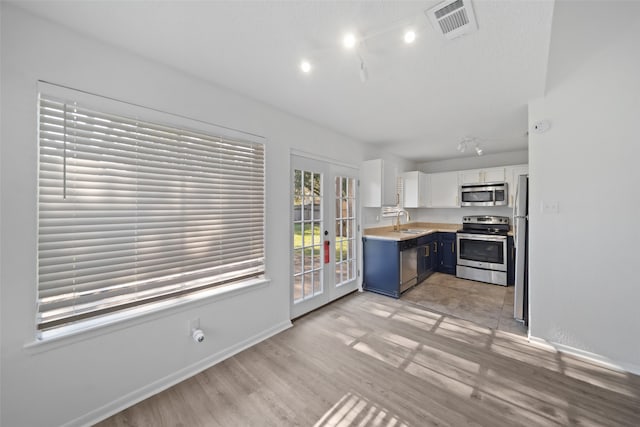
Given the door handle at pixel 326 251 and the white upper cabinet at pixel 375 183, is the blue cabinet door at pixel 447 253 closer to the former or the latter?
the white upper cabinet at pixel 375 183

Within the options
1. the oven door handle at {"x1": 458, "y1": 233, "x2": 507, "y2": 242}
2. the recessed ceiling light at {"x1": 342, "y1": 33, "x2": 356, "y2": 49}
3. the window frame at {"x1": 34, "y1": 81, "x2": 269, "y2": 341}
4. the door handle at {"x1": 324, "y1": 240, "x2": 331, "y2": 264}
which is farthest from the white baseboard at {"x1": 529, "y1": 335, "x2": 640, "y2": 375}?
the recessed ceiling light at {"x1": 342, "y1": 33, "x2": 356, "y2": 49}

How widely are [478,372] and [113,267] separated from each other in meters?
2.89

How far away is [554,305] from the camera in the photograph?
239 centimetres

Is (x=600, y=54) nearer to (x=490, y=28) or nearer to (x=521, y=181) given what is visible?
(x=521, y=181)

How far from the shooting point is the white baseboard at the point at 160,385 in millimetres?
1576

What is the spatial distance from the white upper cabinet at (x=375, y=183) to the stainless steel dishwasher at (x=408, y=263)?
0.75 m

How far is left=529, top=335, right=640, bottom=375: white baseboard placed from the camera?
208 cm

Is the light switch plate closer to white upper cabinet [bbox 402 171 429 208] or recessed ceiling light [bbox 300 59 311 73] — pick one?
recessed ceiling light [bbox 300 59 311 73]

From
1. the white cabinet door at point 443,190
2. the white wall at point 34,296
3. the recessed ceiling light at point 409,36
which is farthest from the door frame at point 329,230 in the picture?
the white cabinet door at point 443,190

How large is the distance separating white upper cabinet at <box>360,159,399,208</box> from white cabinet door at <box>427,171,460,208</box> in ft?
5.91

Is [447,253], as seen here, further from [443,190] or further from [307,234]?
[307,234]

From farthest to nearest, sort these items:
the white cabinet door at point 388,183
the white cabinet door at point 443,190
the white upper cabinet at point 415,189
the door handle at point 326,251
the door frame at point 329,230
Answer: the white upper cabinet at point 415,189 < the white cabinet door at point 443,190 < the white cabinet door at point 388,183 < the door handle at point 326,251 < the door frame at point 329,230

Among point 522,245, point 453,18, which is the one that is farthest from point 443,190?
point 453,18

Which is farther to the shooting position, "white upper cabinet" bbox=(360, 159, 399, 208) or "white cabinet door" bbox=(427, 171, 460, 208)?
"white cabinet door" bbox=(427, 171, 460, 208)
